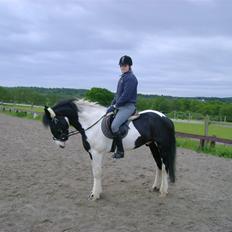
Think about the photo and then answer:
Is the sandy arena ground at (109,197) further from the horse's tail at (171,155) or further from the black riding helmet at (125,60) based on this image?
the black riding helmet at (125,60)

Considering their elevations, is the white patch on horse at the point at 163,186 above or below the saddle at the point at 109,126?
below

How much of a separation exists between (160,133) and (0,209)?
10.3 feet

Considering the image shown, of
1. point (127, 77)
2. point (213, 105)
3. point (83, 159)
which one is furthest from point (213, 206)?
point (213, 105)

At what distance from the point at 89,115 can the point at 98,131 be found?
0.39 meters

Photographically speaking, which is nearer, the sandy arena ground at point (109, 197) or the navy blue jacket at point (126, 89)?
the sandy arena ground at point (109, 197)

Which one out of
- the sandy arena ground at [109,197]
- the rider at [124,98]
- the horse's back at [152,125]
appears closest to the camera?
the sandy arena ground at [109,197]

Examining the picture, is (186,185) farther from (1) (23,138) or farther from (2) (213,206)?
(1) (23,138)

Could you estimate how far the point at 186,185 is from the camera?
7828mm

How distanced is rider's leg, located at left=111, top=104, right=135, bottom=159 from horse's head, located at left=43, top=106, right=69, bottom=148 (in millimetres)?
914

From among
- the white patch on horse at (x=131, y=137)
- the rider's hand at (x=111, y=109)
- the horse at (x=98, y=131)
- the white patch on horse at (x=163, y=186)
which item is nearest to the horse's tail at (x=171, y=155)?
the horse at (x=98, y=131)

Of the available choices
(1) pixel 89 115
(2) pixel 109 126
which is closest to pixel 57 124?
(1) pixel 89 115

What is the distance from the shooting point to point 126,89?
6.59 m

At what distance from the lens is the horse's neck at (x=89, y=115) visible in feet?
22.4

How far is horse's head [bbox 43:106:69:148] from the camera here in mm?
6727
